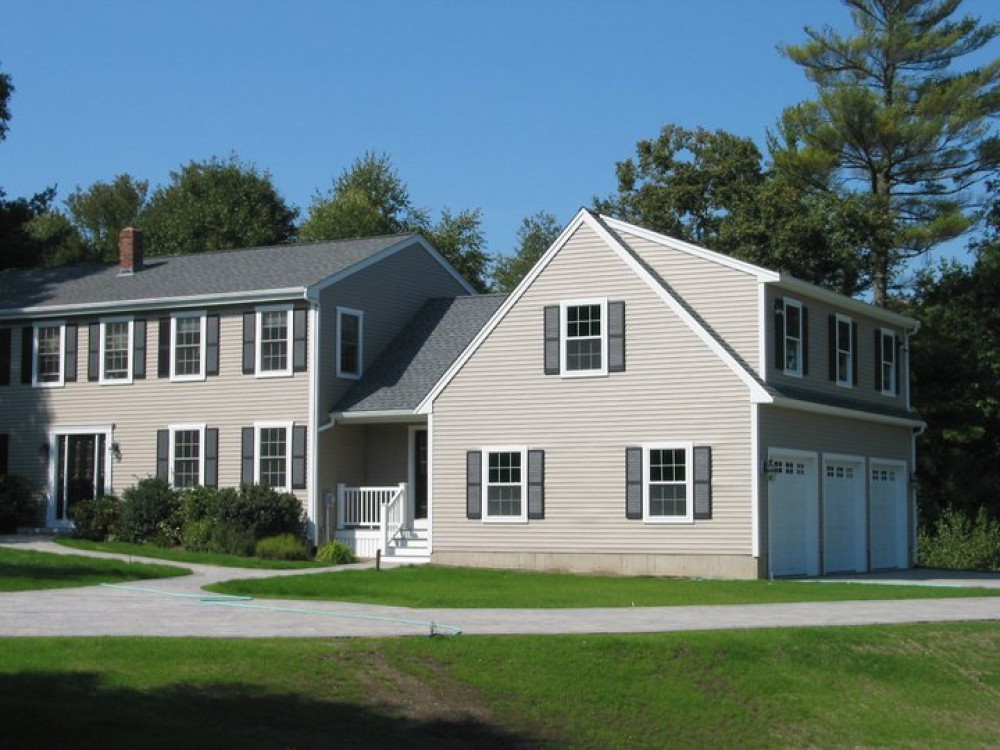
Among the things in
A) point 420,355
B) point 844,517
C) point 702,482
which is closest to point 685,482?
point 702,482

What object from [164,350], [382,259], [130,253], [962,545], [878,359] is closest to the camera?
[878,359]

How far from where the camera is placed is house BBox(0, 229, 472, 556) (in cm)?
3431

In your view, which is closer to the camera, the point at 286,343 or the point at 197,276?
the point at 286,343

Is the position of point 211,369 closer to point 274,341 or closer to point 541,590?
point 274,341

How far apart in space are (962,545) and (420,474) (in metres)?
14.5

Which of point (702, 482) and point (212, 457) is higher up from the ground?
point (212, 457)

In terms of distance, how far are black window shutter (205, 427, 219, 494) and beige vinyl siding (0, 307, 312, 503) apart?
0.36 feet

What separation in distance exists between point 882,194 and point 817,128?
300cm

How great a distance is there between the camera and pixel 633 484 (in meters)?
29.8

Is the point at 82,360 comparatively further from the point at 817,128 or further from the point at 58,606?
the point at 817,128

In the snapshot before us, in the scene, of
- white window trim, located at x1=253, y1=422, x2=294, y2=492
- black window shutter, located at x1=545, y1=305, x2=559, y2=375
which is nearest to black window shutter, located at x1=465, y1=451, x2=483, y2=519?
black window shutter, located at x1=545, y1=305, x2=559, y2=375

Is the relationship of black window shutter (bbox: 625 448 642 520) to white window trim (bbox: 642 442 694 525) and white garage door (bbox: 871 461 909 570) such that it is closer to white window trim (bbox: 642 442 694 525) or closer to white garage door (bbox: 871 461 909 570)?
white window trim (bbox: 642 442 694 525)

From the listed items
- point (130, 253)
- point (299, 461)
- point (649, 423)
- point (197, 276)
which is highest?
point (130, 253)

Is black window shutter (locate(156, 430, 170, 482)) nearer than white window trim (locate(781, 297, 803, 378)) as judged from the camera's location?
No
